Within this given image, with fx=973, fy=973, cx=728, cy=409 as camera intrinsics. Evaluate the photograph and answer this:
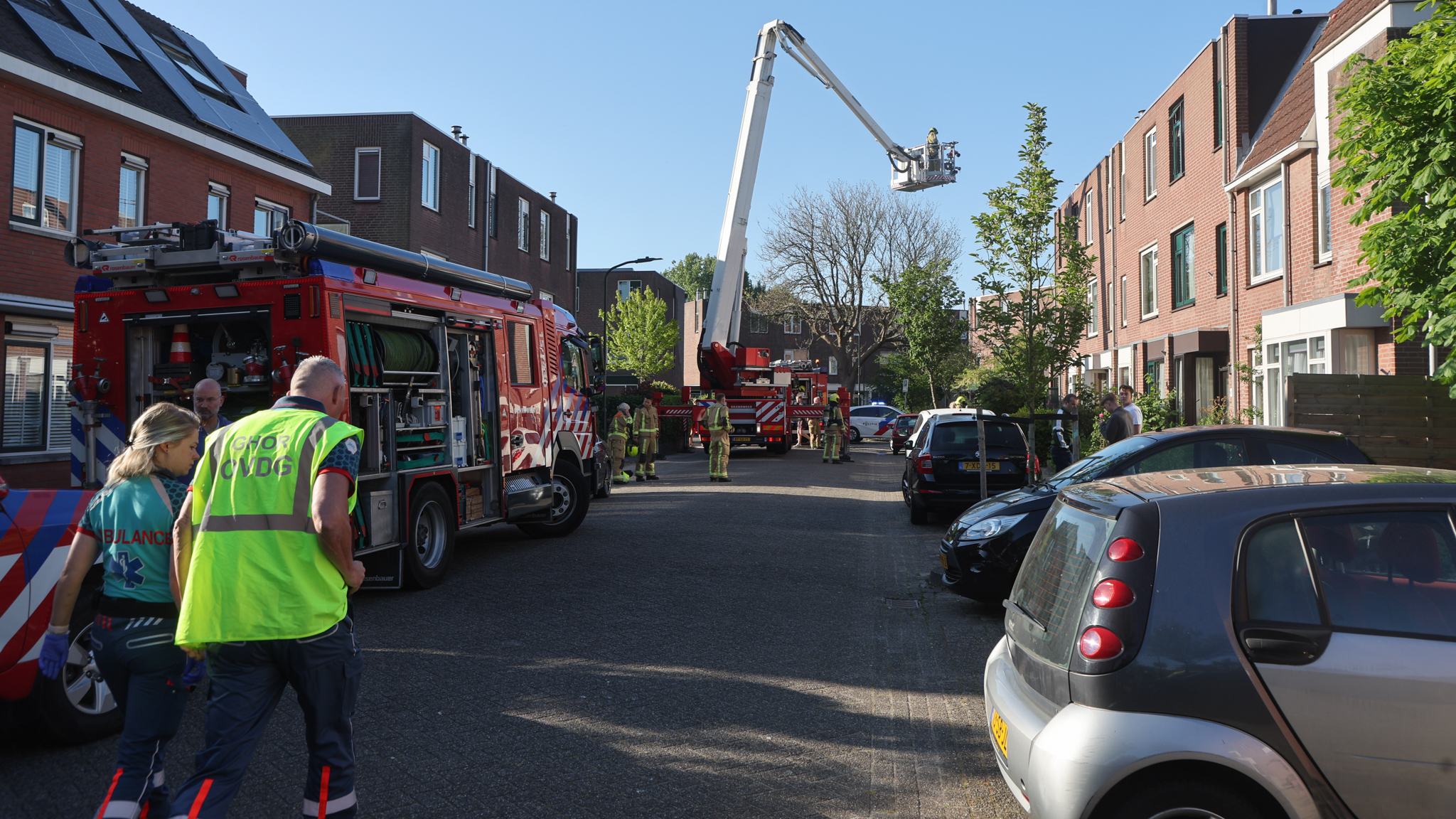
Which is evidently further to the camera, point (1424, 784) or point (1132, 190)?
point (1132, 190)

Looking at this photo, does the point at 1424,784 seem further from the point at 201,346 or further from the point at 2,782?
the point at 201,346

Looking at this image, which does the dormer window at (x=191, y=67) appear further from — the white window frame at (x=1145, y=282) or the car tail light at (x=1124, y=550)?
the white window frame at (x=1145, y=282)

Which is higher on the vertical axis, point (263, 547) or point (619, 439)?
point (619, 439)

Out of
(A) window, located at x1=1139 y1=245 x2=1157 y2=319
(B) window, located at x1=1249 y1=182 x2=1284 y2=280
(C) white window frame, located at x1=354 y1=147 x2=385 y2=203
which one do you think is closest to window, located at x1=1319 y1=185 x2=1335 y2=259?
(B) window, located at x1=1249 y1=182 x2=1284 y2=280

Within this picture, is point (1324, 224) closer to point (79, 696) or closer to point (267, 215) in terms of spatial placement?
point (79, 696)

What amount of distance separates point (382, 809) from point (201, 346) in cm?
554

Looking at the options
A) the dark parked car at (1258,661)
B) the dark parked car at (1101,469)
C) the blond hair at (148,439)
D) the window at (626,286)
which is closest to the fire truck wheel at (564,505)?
the dark parked car at (1101,469)

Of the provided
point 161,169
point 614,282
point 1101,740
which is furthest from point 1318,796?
point 614,282

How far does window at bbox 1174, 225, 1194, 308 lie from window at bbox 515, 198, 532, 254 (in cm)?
2200

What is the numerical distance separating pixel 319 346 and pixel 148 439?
395 centimetres

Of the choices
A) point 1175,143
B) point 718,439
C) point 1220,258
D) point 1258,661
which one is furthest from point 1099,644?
point 1175,143

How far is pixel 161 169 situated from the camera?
53.1 ft

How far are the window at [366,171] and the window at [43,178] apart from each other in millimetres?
12986

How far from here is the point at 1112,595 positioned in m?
3.02
